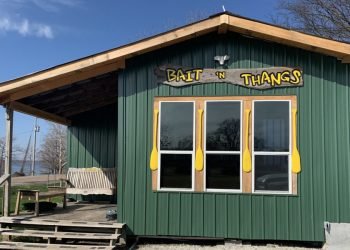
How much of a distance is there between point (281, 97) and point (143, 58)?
2.67 meters

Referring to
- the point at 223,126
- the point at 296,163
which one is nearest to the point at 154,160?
the point at 223,126

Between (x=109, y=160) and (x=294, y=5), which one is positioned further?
(x=294, y=5)

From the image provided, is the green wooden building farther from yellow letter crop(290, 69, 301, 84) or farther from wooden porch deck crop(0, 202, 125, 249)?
wooden porch deck crop(0, 202, 125, 249)

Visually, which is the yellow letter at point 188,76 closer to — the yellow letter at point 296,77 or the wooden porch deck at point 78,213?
the yellow letter at point 296,77

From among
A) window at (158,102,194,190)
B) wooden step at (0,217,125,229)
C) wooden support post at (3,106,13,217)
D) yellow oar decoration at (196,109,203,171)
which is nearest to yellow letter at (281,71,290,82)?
yellow oar decoration at (196,109,203,171)

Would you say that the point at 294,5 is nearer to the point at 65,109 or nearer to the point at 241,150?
the point at 65,109

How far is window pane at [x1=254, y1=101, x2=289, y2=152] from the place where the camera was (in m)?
7.76

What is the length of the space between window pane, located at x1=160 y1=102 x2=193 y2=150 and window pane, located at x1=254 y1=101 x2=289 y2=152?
1217mm

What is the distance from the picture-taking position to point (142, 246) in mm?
7789

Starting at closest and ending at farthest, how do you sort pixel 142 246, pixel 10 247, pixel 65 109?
pixel 10 247, pixel 142 246, pixel 65 109

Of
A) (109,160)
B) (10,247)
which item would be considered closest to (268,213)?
(10,247)

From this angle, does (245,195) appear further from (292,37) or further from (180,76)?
(292,37)

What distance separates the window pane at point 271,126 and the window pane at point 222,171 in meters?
0.50

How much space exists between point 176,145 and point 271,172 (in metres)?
1.78
